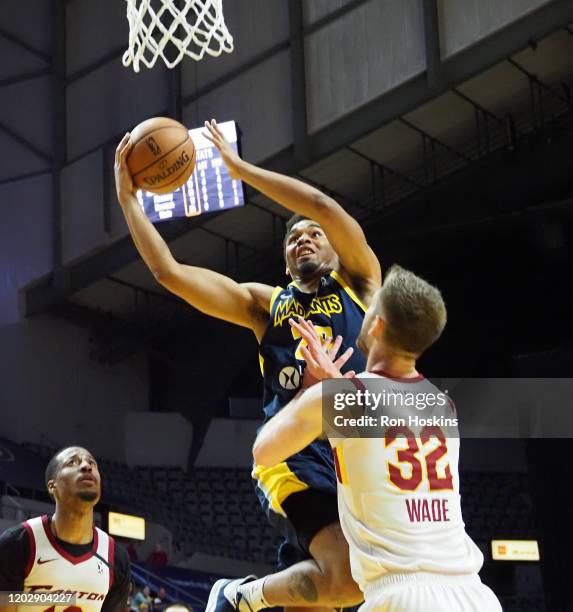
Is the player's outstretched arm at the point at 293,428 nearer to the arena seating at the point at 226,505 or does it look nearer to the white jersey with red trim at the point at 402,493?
the white jersey with red trim at the point at 402,493

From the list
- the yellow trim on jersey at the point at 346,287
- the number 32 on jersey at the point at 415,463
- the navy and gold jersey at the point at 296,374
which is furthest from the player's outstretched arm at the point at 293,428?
the yellow trim on jersey at the point at 346,287

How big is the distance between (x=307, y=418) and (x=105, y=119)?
16.4 meters

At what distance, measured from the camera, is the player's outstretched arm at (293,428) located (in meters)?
2.91

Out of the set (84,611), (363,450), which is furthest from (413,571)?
(84,611)

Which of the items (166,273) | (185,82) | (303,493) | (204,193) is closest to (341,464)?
(303,493)

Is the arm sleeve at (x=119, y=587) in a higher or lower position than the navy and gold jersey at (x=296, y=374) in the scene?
lower

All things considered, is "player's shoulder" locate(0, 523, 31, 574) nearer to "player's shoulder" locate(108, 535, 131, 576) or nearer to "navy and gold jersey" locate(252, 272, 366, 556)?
"player's shoulder" locate(108, 535, 131, 576)

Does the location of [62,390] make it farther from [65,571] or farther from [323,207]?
[323,207]

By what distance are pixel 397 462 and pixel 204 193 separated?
12.8 m

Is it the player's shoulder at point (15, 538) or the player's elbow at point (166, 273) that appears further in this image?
the player's shoulder at point (15, 538)

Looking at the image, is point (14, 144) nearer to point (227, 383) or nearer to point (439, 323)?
point (227, 383)

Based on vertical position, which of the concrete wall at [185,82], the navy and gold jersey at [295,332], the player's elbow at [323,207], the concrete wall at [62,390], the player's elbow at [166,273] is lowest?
the navy and gold jersey at [295,332]

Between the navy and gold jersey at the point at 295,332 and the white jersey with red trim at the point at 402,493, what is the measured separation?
128 centimetres

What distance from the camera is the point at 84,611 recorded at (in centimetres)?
492
